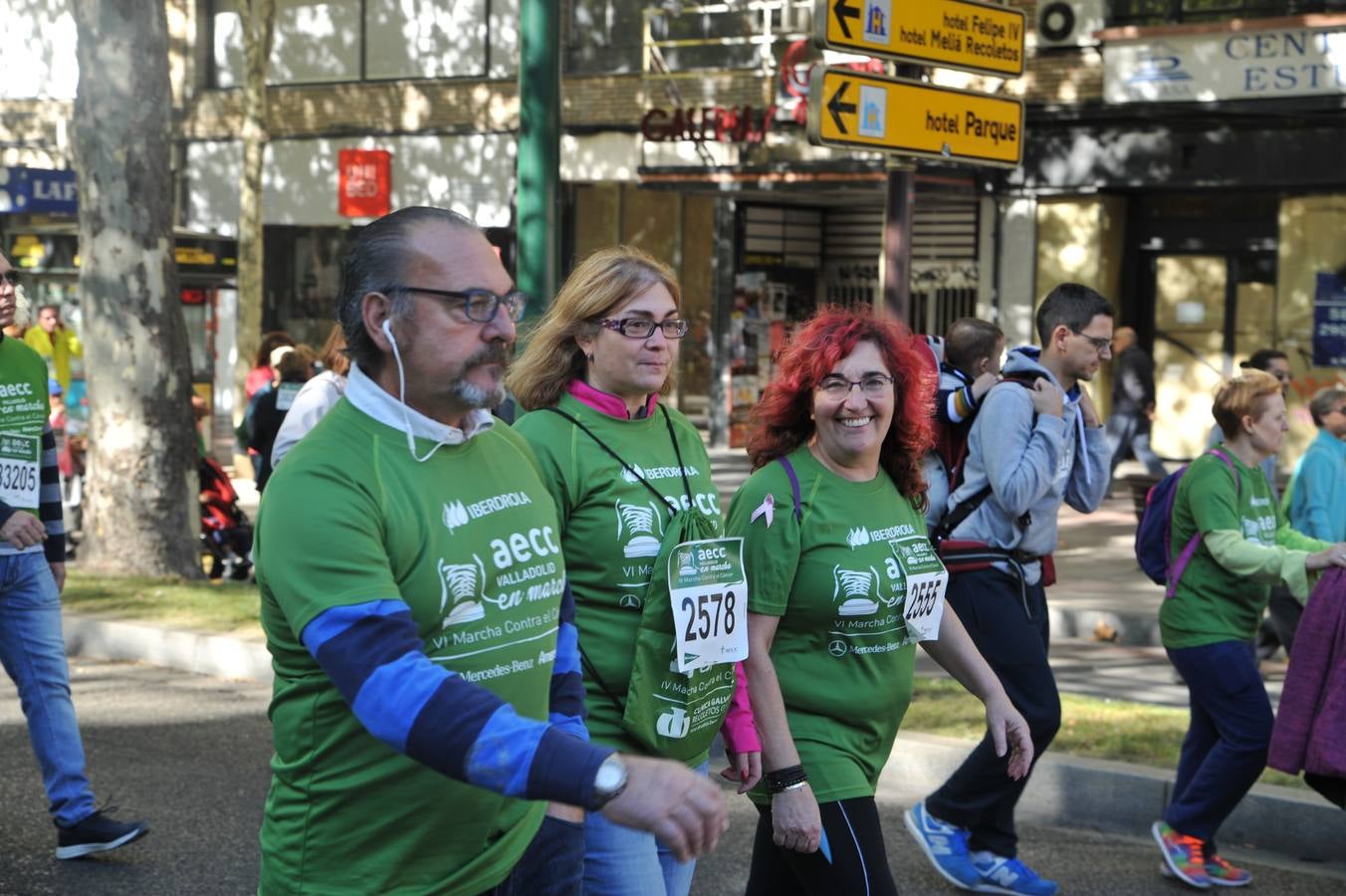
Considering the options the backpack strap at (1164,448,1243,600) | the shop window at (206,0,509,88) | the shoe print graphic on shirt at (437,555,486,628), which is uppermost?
the shop window at (206,0,509,88)

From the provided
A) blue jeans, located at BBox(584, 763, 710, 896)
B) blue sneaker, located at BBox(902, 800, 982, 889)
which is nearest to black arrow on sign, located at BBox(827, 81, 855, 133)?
blue sneaker, located at BBox(902, 800, 982, 889)

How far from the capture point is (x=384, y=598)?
251cm

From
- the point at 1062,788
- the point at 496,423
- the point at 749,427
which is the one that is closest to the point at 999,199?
the point at 1062,788

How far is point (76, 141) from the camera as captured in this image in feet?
38.7

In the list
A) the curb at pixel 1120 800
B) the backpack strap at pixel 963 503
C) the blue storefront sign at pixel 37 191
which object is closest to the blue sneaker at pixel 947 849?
the backpack strap at pixel 963 503

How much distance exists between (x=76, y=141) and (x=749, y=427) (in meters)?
8.53

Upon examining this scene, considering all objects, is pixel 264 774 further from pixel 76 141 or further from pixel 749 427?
pixel 76 141

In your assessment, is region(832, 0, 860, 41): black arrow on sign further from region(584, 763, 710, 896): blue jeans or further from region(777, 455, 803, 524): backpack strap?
region(584, 763, 710, 896): blue jeans

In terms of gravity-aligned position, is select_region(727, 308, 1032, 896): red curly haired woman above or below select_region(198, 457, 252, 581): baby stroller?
above

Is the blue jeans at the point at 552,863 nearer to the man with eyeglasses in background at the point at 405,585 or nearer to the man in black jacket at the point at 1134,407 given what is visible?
the man with eyeglasses in background at the point at 405,585

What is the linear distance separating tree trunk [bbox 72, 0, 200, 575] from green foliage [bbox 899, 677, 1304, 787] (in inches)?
227

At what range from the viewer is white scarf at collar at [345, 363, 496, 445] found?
8.86 ft

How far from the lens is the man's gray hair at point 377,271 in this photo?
2713mm

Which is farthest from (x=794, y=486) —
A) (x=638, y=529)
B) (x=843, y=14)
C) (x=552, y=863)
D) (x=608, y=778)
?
(x=843, y=14)
